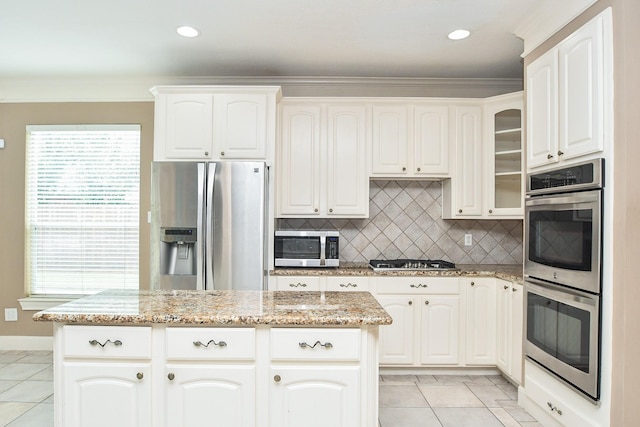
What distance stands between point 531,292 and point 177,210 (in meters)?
2.56

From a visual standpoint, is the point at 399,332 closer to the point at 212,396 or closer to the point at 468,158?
the point at 468,158

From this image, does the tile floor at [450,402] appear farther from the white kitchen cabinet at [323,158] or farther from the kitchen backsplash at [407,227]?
the white kitchen cabinet at [323,158]

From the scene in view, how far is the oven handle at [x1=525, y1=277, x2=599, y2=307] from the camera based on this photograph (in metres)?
1.87

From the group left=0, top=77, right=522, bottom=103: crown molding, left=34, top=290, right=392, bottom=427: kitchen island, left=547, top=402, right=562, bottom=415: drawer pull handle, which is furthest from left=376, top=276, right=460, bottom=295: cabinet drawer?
left=0, top=77, right=522, bottom=103: crown molding

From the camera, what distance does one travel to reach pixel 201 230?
2854 millimetres

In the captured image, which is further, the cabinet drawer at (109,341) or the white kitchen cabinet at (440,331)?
the white kitchen cabinet at (440,331)

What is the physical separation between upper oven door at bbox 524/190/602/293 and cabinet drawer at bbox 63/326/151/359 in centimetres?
210

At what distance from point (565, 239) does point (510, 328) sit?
108cm

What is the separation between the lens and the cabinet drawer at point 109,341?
5.25ft

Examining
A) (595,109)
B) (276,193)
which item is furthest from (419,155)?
(595,109)

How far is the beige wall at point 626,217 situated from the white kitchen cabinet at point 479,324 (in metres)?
1.28

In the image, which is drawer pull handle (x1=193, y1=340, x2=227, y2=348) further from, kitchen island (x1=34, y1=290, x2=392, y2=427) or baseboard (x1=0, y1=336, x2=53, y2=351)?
baseboard (x1=0, y1=336, x2=53, y2=351)

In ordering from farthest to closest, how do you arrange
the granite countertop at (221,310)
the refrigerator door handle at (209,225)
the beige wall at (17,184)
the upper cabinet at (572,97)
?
the beige wall at (17,184) < the refrigerator door handle at (209,225) < the upper cabinet at (572,97) < the granite countertop at (221,310)

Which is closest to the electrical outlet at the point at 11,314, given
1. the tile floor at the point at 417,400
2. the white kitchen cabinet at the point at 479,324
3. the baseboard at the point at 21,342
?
the baseboard at the point at 21,342
